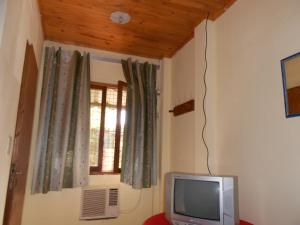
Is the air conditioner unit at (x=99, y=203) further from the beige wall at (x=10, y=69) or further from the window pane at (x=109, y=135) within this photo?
the beige wall at (x=10, y=69)

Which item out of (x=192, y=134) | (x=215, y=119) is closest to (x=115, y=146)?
(x=192, y=134)

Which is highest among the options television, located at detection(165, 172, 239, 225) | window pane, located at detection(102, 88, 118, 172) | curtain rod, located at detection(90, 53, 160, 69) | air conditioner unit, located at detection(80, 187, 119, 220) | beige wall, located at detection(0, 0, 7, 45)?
curtain rod, located at detection(90, 53, 160, 69)

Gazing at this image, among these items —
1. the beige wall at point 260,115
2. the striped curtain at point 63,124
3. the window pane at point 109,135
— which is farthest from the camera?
the window pane at point 109,135

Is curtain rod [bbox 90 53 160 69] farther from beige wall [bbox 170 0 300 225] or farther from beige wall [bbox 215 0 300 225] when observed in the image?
beige wall [bbox 215 0 300 225]

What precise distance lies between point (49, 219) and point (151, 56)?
2.21m

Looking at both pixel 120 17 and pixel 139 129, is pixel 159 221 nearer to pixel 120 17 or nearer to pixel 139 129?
pixel 139 129

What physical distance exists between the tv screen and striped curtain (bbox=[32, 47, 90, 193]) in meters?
1.22

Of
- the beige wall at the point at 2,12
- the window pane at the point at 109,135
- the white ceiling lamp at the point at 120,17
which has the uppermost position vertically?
the white ceiling lamp at the point at 120,17

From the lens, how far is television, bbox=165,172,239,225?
149 centimetres

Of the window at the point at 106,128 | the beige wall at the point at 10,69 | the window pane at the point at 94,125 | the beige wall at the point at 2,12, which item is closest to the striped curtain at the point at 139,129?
the window at the point at 106,128

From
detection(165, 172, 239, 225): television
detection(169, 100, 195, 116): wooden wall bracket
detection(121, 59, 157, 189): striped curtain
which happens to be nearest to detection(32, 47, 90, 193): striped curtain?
detection(121, 59, 157, 189): striped curtain

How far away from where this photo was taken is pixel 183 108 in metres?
2.63

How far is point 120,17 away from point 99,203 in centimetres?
194

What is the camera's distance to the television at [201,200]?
149cm
